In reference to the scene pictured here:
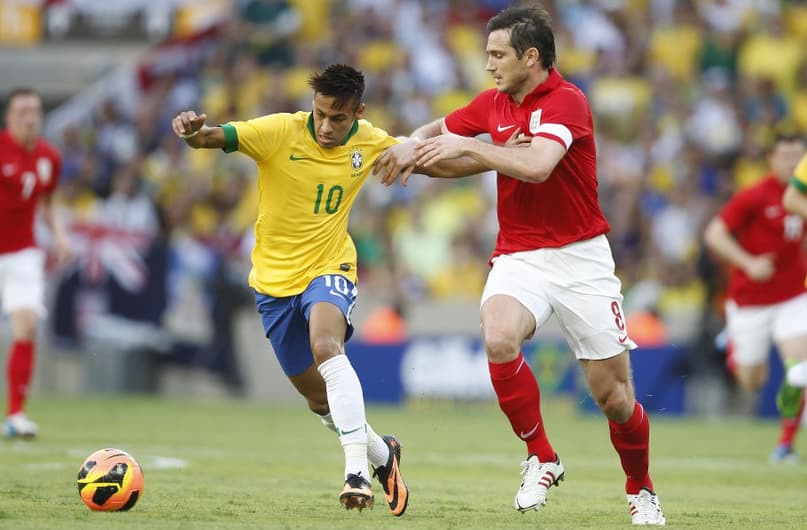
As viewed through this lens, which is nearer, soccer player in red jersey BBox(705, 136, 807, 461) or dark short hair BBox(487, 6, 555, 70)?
dark short hair BBox(487, 6, 555, 70)

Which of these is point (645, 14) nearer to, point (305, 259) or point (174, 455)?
point (174, 455)

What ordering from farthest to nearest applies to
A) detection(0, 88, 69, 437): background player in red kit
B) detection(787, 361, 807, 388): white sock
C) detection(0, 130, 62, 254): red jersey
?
detection(0, 130, 62, 254): red jersey < detection(0, 88, 69, 437): background player in red kit < detection(787, 361, 807, 388): white sock

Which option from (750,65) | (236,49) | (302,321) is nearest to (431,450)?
(302,321)

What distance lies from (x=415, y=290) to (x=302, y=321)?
10.6 m

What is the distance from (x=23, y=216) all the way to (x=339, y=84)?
19.0 feet

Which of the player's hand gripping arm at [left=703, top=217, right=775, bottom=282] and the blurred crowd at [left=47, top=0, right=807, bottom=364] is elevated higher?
the blurred crowd at [left=47, top=0, right=807, bottom=364]

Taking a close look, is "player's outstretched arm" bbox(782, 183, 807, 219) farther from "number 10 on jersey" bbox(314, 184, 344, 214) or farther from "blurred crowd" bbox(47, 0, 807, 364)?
"blurred crowd" bbox(47, 0, 807, 364)

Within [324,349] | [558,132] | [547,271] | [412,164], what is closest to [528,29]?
[558,132]

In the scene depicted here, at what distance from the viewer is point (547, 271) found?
715 cm

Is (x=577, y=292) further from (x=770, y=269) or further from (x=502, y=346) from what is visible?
(x=770, y=269)

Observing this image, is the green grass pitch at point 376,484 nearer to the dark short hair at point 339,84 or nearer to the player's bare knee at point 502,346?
the player's bare knee at point 502,346

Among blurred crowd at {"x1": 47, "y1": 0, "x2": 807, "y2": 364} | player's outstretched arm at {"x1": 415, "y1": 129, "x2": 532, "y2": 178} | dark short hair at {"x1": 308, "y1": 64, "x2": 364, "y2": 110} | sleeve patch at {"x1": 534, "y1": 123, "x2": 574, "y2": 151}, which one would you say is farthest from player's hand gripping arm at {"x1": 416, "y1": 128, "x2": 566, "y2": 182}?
blurred crowd at {"x1": 47, "y1": 0, "x2": 807, "y2": 364}

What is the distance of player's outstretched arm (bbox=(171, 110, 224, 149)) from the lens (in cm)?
708

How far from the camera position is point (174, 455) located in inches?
425
